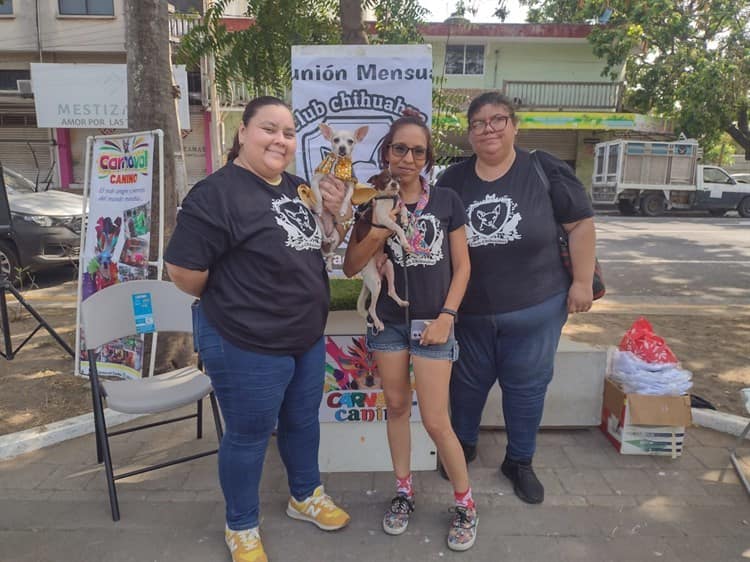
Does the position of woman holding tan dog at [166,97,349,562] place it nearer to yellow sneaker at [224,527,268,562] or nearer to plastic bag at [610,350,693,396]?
yellow sneaker at [224,527,268,562]

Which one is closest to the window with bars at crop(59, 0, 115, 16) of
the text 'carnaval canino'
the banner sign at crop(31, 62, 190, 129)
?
the banner sign at crop(31, 62, 190, 129)

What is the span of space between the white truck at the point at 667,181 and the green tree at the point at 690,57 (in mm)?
1331

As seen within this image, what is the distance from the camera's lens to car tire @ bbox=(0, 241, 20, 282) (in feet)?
22.5

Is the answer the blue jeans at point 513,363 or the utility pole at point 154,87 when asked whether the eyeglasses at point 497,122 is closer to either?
the blue jeans at point 513,363

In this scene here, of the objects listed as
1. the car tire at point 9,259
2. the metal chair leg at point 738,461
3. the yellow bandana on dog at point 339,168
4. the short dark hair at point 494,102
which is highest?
the short dark hair at point 494,102

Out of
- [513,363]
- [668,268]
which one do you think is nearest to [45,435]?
[513,363]

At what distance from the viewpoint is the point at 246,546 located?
2336 millimetres

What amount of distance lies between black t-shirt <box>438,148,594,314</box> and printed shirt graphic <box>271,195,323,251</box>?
2.42 ft

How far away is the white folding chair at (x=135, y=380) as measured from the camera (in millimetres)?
2693

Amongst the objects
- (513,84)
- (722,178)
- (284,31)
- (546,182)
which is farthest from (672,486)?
(513,84)

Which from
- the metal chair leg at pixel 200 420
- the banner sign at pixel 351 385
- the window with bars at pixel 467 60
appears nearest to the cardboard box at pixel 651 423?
the banner sign at pixel 351 385

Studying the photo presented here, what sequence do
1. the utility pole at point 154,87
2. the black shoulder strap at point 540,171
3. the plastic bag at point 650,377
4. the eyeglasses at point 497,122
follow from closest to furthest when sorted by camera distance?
1. the eyeglasses at point 497,122
2. the black shoulder strap at point 540,171
3. the plastic bag at point 650,377
4. the utility pole at point 154,87

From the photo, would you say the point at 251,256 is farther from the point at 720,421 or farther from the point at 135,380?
the point at 720,421

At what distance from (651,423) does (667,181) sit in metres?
16.8
